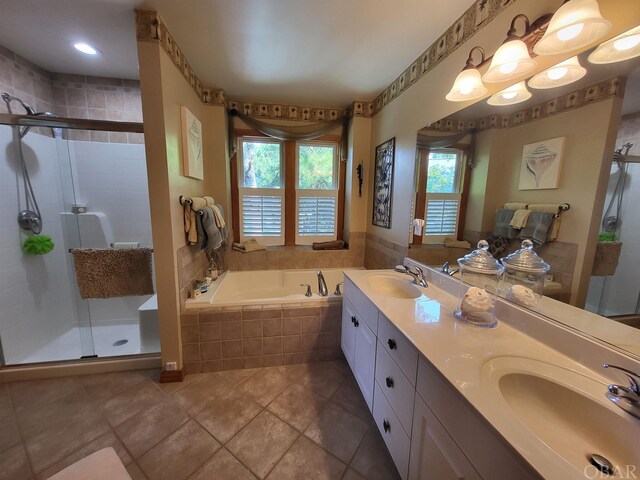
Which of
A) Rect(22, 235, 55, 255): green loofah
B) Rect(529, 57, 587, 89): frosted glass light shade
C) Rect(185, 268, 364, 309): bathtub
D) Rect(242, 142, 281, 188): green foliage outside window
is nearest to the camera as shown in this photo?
Rect(529, 57, 587, 89): frosted glass light shade

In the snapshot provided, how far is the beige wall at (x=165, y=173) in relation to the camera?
61.1 inches

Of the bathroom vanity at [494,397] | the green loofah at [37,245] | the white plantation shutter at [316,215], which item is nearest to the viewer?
the bathroom vanity at [494,397]

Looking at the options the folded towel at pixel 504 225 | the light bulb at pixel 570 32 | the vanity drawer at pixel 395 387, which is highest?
the light bulb at pixel 570 32

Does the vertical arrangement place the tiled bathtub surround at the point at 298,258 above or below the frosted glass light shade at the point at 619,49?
below

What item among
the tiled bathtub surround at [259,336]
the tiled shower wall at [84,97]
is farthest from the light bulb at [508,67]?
the tiled shower wall at [84,97]

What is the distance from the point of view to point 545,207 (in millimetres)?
1067

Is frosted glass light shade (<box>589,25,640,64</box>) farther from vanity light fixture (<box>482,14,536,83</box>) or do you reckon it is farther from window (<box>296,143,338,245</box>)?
window (<box>296,143,338,245</box>)

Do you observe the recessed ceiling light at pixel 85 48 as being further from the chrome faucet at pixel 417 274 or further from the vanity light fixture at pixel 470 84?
the chrome faucet at pixel 417 274

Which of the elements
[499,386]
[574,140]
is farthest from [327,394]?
[574,140]

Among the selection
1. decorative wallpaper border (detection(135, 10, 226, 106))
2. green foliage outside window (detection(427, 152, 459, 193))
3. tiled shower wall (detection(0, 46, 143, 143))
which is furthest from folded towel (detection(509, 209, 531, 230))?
tiled shower wall (detection(0, 46, 143, 143))

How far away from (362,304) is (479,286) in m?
0.66

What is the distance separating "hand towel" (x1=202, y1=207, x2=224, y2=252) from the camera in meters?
2.04

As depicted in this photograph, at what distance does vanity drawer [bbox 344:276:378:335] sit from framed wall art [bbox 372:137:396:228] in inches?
36.0

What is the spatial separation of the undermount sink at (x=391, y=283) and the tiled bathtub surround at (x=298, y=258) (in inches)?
45.8
